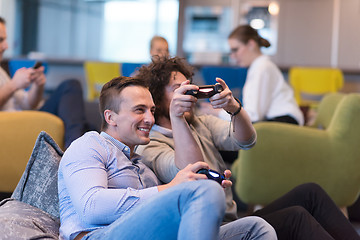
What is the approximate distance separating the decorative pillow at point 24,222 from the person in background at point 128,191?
9 cm

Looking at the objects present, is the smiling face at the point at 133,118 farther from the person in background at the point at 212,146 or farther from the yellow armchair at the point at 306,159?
the yellow armchair at the point at 306,159

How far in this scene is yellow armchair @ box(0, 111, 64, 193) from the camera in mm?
2395

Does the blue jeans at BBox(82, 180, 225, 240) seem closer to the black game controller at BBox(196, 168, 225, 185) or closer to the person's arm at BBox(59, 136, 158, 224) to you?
the person's arm at BBox(59, 136, 158, 224)

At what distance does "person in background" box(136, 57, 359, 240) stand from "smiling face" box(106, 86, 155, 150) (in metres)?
0.09

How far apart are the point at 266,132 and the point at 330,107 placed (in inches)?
31.3

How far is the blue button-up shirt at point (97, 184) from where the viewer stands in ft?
4.32

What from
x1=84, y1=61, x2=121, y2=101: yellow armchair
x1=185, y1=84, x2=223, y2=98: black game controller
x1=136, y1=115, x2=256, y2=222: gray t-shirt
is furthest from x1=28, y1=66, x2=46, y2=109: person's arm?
x1=84, y1=61, x2=121, y2=101: yellow armchair

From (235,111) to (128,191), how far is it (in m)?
0.53

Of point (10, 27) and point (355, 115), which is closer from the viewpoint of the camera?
point (355, 115)

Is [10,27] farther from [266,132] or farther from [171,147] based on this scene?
[171,147]

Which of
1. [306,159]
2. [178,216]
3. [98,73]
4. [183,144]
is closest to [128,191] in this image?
[178,216]

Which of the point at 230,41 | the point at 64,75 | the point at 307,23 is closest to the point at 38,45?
the point at 64,75

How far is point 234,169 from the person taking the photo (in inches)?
121

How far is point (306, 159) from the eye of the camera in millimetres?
2785
